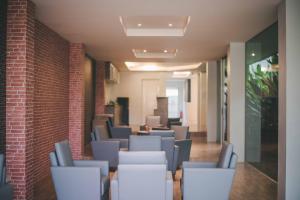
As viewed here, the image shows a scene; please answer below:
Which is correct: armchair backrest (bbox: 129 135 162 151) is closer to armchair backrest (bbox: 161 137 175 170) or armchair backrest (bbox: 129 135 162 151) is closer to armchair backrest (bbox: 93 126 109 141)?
armchair backrest (bbox: 161 137 175 170)

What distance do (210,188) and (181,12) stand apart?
310cm

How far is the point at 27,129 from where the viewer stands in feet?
16.9

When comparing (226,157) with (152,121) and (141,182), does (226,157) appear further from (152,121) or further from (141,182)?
(152,121)

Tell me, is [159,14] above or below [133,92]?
above

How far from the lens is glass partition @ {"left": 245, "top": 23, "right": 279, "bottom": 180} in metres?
6.73

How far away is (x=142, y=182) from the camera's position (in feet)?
12.5

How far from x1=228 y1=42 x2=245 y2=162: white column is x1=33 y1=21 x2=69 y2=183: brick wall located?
14.0 feet

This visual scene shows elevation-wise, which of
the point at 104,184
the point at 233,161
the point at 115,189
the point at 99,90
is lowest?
the point at 104,184

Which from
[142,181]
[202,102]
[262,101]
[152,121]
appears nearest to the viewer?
[142,181]

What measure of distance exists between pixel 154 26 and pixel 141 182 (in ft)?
15.6

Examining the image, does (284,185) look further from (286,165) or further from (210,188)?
(210,188)

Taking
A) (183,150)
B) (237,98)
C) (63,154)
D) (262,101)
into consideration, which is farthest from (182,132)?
(63,154)

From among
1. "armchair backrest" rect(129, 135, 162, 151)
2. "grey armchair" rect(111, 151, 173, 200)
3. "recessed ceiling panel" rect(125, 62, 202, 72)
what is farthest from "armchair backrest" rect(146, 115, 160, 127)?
"grey armchair" rect(111, 151, 173, 200)

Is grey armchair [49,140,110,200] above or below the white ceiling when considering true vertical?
below
